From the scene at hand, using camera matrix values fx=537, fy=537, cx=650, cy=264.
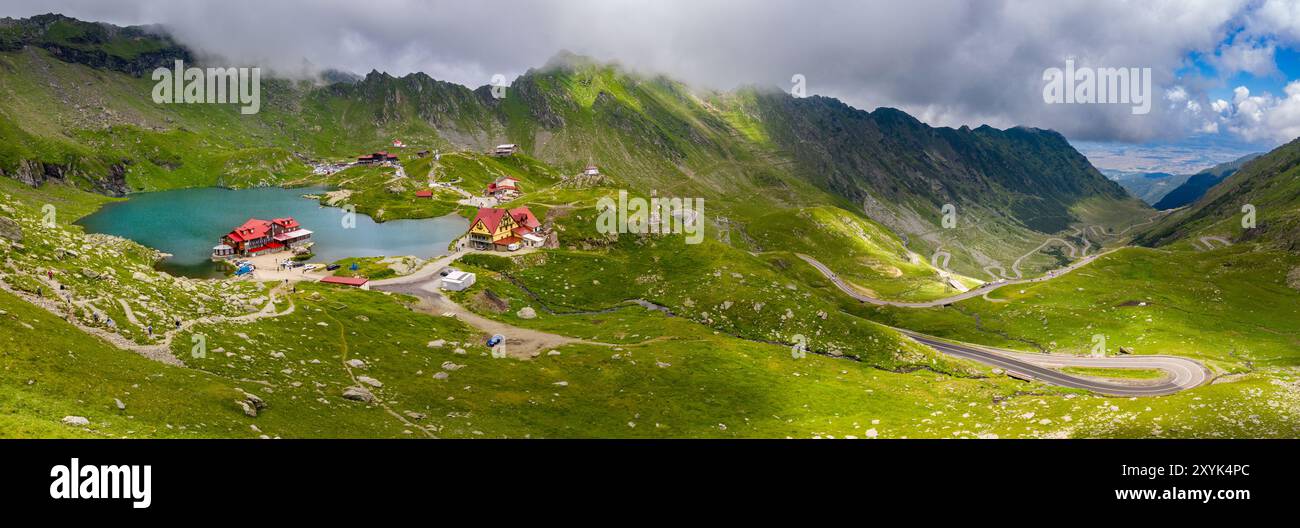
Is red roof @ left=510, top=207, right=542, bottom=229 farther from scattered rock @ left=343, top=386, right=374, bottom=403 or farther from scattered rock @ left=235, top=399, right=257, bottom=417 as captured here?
scattered rock @ left=235, top=399, right=257, bottom=417

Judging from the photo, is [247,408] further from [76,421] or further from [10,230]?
[10,230]

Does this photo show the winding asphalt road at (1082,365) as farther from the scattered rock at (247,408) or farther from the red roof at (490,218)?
the scattered rock at (247,408)

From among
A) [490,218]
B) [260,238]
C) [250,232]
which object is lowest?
[260,238]

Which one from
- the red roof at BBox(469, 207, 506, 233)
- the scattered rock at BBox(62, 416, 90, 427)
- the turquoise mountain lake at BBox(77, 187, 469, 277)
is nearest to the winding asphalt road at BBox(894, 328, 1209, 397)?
the red roof at BBox(469, 207, 506, 233)

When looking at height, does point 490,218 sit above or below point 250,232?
above

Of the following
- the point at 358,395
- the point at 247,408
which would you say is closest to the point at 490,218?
the point at 358,395
